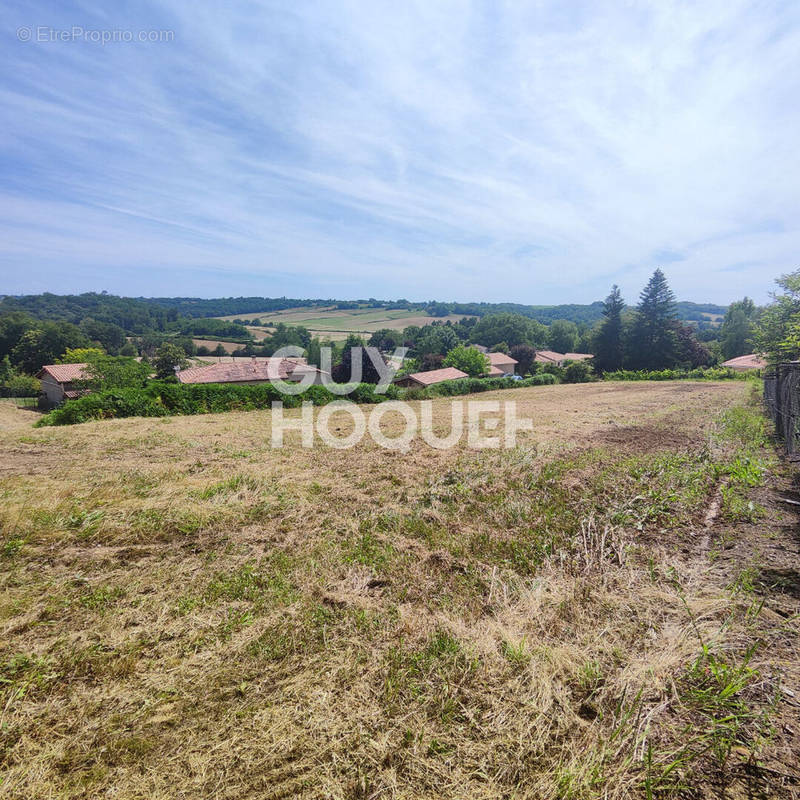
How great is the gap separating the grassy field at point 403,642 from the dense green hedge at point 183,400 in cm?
1240

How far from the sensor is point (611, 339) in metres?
43.6

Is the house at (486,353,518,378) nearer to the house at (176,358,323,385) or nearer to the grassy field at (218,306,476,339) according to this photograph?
the house at (176,358,323,385)

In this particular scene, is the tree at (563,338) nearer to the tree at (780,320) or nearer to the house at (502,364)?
the house at (502,364)

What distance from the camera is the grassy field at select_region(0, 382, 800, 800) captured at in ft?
6.09

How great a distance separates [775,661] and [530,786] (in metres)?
1.95

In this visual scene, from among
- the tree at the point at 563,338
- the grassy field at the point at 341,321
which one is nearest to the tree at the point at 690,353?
the tree at the point at 563,338

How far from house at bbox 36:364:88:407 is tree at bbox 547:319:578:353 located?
80.0m

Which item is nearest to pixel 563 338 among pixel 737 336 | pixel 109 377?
pixel 737 336

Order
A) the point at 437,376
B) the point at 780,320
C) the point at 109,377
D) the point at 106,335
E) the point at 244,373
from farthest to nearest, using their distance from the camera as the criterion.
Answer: the point at 106,335 → the point at 437,376 → the point at 244,373 → the point at 109,377 → the point at 780,320

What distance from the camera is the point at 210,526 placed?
4.75 metres

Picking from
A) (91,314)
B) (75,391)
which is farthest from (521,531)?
(91,314)

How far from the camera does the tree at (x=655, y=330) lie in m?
39.8

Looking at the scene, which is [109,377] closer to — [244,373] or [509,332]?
[244,373]

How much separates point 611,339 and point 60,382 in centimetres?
5852
